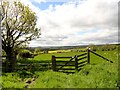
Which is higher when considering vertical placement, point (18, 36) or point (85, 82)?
point (18, 36)

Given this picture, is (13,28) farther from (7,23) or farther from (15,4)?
(15,4)

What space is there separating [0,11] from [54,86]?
2065cm

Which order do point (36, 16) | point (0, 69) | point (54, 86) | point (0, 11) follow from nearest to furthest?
point (54, 86), point (0, 69), point (0, 11), point (36, 16)

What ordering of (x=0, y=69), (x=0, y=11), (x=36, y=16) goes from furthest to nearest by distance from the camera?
(x=36, y=16)
(x=0, y=11)
(x=0, y=69)

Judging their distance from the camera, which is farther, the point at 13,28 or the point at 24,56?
the point at 24,56

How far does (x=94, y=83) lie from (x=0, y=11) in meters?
20.9

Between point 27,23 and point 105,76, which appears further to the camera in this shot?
point 27,23

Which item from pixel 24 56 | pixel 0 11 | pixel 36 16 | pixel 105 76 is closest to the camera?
pixel 105 76

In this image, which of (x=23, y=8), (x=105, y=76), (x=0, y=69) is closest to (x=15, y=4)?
(x=23, y=8)

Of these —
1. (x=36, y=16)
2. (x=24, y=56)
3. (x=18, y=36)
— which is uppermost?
(x=36, y=16)

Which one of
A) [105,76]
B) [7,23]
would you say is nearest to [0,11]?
[7,23]

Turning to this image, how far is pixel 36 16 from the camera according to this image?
32.2m

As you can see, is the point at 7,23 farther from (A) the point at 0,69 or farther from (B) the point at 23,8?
(A) the point at 0,69

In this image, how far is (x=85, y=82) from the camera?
12031mm
